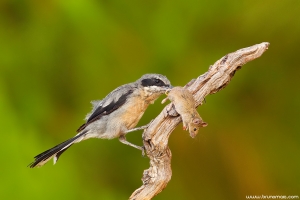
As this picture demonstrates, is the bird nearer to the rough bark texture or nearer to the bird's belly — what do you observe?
the bird's belly

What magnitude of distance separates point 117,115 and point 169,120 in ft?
1.05

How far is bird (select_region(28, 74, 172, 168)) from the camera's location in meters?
1.75

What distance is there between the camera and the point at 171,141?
221 cm

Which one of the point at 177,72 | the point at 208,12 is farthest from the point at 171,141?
the point at 208,12

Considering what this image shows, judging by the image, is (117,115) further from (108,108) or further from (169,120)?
(169,120)

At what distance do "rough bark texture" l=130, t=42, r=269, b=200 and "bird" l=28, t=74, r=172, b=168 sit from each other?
0.16 metres

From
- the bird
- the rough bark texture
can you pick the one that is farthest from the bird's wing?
the rough bark texture

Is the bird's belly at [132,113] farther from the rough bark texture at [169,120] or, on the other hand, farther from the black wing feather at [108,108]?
the rough bark texture at [169,120]

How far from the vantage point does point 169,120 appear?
1.54 m

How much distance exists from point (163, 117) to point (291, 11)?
98cm

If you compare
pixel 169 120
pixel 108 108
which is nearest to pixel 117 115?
pixel 108 108

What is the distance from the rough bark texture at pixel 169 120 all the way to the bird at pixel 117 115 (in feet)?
0.54

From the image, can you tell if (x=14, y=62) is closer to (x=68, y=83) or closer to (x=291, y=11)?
(x=68, y=83)

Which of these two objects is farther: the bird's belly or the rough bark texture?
the bird's belly
